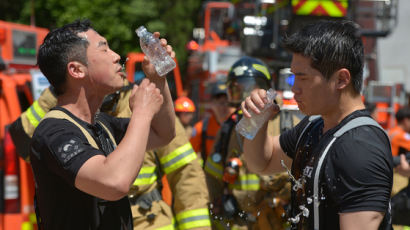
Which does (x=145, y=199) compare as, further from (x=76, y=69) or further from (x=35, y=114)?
(x=76, y=69)

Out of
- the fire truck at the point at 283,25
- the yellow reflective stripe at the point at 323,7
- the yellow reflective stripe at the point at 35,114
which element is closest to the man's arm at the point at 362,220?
the yellow reflective stripe at the point at 35,114

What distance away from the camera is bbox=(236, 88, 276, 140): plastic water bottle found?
250 cm

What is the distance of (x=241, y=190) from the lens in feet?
14.6

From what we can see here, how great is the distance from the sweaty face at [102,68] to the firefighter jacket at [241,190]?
5.75 feet

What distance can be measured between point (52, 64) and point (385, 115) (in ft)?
33.0

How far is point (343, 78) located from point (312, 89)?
0.13 meters

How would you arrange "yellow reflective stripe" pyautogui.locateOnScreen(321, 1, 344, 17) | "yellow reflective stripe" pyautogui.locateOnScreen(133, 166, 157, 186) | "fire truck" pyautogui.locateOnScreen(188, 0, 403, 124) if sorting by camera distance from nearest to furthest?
"yellow reflective stripe" pyautogui.locateOnScreen(133, 166, 157, 186)
"yellow reflective stripe" pyautogui.locateOnScreen(321, 1, 344, 17)
"fire truck" pyautogui.locateOnScreen(188, 0, 403, 124)

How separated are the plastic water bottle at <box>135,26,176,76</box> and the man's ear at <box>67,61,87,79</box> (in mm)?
296

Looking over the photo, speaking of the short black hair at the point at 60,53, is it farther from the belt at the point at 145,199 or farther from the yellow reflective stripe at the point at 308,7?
the yellow reflective stripe at the point at 308,7

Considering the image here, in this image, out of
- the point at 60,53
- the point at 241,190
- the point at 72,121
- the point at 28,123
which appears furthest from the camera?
the point at 241,190

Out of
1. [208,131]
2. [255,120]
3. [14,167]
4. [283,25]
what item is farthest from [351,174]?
[283,25]

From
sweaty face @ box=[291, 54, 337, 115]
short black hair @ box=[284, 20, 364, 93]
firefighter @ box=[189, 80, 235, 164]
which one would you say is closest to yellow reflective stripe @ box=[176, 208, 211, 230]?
sweaty face @ box=[291, 54, 337, 115]

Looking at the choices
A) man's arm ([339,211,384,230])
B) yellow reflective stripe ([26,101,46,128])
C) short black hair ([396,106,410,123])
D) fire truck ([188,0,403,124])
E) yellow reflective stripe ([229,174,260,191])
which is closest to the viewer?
man's arm ([339,211,384,230])

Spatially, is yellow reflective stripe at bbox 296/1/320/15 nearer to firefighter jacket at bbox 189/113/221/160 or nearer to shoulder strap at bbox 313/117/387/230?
firefighter jacket at bbox 189/113/221/160
